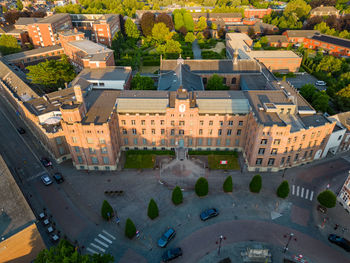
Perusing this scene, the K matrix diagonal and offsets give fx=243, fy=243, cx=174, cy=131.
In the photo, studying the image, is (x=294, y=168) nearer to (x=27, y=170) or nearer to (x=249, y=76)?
(x=249, y=76)

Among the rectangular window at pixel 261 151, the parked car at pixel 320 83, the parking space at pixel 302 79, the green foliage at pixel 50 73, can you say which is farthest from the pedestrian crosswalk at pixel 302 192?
the green foliage at pixel 50 73

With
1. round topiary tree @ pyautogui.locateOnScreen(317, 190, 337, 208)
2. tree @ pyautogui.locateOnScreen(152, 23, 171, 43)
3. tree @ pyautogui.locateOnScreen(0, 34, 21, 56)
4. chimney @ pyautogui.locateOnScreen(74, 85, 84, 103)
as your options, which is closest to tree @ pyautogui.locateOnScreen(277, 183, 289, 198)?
round topiary tree @ pyautogui.locateOnScreen(317, 190, 337, 208)

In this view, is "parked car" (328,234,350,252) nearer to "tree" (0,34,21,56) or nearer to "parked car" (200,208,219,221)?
"parked car" (200,208,219,221)

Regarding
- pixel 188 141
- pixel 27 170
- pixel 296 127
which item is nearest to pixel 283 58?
→ pixel 296 127

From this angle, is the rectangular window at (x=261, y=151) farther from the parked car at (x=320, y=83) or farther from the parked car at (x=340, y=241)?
the parked car at (x=320, y=83)

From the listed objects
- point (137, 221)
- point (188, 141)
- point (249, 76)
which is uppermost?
point (249, 76)

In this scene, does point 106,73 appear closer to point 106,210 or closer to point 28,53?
point 106,210
